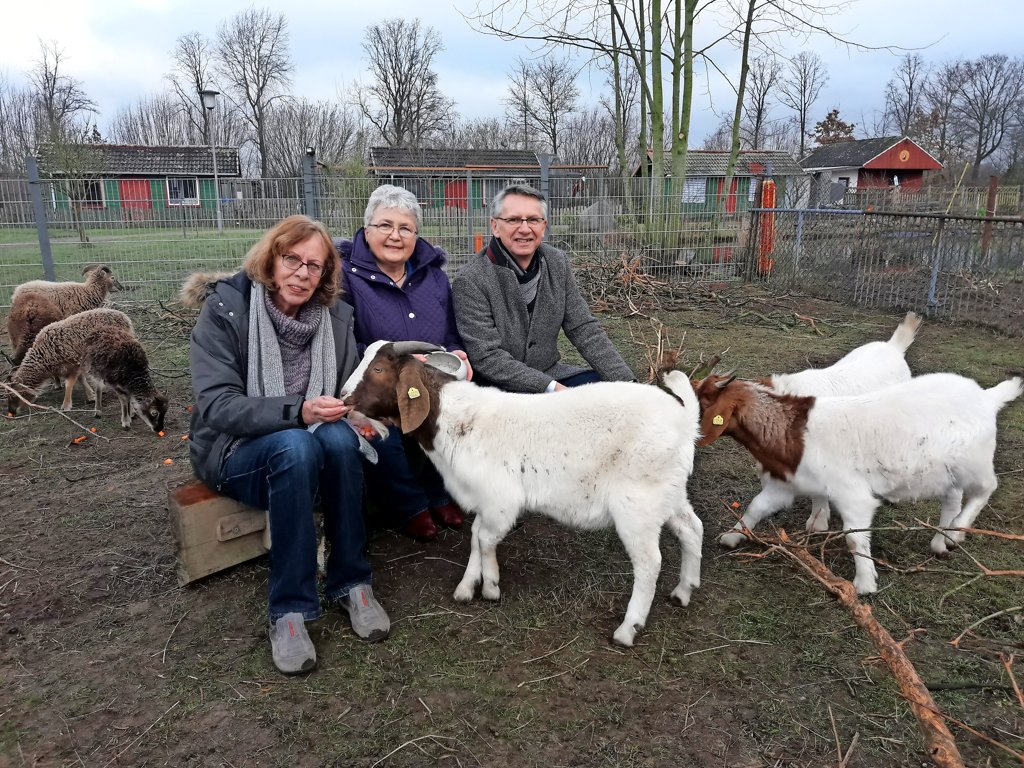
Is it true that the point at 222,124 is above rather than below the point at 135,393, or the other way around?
above

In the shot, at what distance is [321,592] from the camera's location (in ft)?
11.6

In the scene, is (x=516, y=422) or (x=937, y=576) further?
(x=937, y=576)

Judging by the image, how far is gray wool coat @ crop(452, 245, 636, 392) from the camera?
13.4 feet

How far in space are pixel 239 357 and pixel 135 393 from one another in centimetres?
338

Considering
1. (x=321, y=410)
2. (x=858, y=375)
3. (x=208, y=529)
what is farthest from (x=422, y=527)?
(x=858, y=375)

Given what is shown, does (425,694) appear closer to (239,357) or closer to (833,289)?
(239,357)

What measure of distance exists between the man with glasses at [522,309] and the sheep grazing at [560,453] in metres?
0.59

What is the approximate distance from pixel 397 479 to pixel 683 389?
167 cm

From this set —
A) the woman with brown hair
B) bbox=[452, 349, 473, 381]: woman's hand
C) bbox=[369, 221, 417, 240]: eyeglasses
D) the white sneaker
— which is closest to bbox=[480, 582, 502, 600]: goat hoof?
the woman with brown hair

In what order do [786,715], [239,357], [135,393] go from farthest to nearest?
[135,393], [239,357], [786,715]

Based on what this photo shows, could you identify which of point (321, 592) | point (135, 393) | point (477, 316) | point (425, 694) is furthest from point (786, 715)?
point (135, 393)

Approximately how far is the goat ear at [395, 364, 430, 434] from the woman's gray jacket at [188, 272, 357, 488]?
47cm

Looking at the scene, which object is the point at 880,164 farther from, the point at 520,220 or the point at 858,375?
the point at 520,220

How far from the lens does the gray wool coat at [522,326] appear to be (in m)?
4.10
